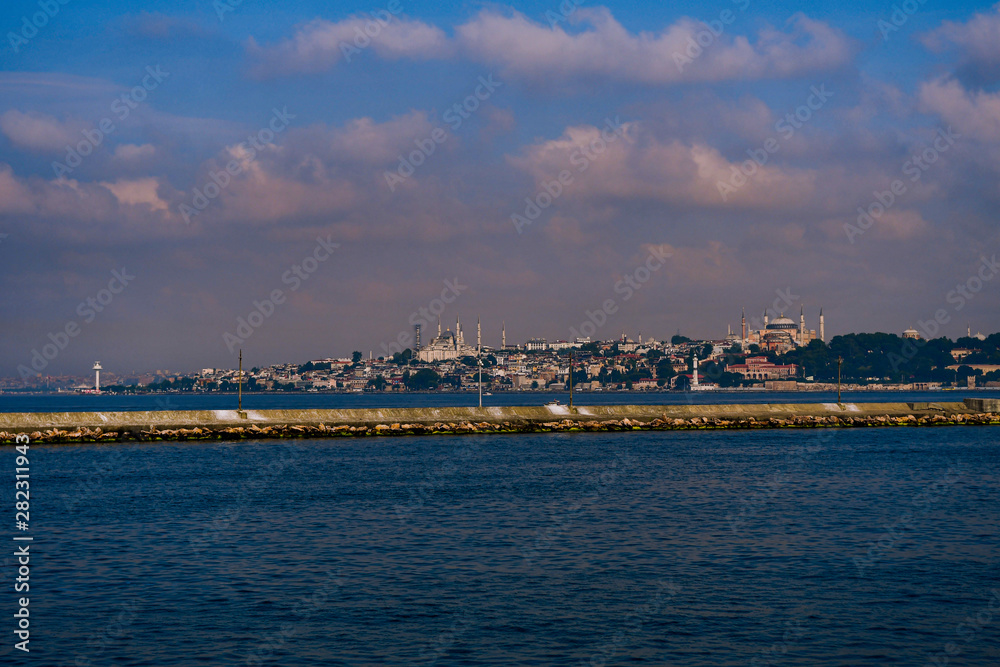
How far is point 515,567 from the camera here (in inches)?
741

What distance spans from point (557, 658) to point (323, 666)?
3.28 meters

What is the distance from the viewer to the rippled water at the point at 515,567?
1370cm

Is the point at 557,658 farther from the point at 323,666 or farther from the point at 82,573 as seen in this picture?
the point at 82,573

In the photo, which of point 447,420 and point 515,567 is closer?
point 515,567

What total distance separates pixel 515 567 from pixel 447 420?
44.8 meters

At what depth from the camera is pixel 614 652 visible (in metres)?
13.3

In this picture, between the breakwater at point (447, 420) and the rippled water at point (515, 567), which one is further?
the breakwater at point (447, 420)

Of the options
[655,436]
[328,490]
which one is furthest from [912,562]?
[655,436]

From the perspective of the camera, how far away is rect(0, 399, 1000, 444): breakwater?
5519 cm

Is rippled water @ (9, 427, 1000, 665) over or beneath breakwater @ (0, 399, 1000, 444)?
beneath

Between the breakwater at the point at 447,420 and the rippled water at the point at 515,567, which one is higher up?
the breakwater at the point at 447,420

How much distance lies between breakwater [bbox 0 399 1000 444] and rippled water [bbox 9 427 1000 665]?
59.2ft

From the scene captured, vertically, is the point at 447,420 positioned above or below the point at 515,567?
above

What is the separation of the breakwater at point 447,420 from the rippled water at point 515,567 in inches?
711
